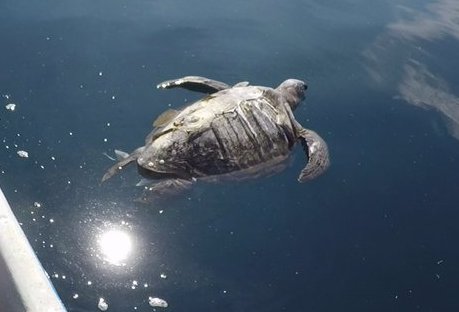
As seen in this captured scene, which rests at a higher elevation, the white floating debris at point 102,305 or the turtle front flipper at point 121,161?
the turtle front flipper at point 121,161

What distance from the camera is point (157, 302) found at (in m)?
2.99

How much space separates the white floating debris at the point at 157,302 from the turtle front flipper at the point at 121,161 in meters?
0.98

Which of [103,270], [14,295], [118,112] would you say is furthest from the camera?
[118,112]

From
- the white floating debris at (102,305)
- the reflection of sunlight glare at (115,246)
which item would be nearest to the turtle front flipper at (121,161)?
the reflection of sunlight glare at (115,246)

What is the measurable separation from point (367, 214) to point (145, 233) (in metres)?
1.47

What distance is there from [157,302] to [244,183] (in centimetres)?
112

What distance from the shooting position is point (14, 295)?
200 centimetres

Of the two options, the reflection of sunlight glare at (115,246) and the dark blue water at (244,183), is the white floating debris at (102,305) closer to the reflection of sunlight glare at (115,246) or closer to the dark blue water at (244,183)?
the dark blue water at (244,183)

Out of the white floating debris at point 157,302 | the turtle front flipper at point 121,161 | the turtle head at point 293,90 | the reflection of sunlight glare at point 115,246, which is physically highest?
the turtle head at point 293,90

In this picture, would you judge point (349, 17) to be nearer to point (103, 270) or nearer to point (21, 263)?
point (103, 270)

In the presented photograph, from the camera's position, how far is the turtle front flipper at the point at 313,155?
155 inches

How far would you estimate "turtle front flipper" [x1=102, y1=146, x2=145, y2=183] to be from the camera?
3705mm

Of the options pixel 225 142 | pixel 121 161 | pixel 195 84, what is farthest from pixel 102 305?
pixel 195 84

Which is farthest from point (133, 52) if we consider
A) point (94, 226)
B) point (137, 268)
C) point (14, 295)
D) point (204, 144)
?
point (14, 295)
